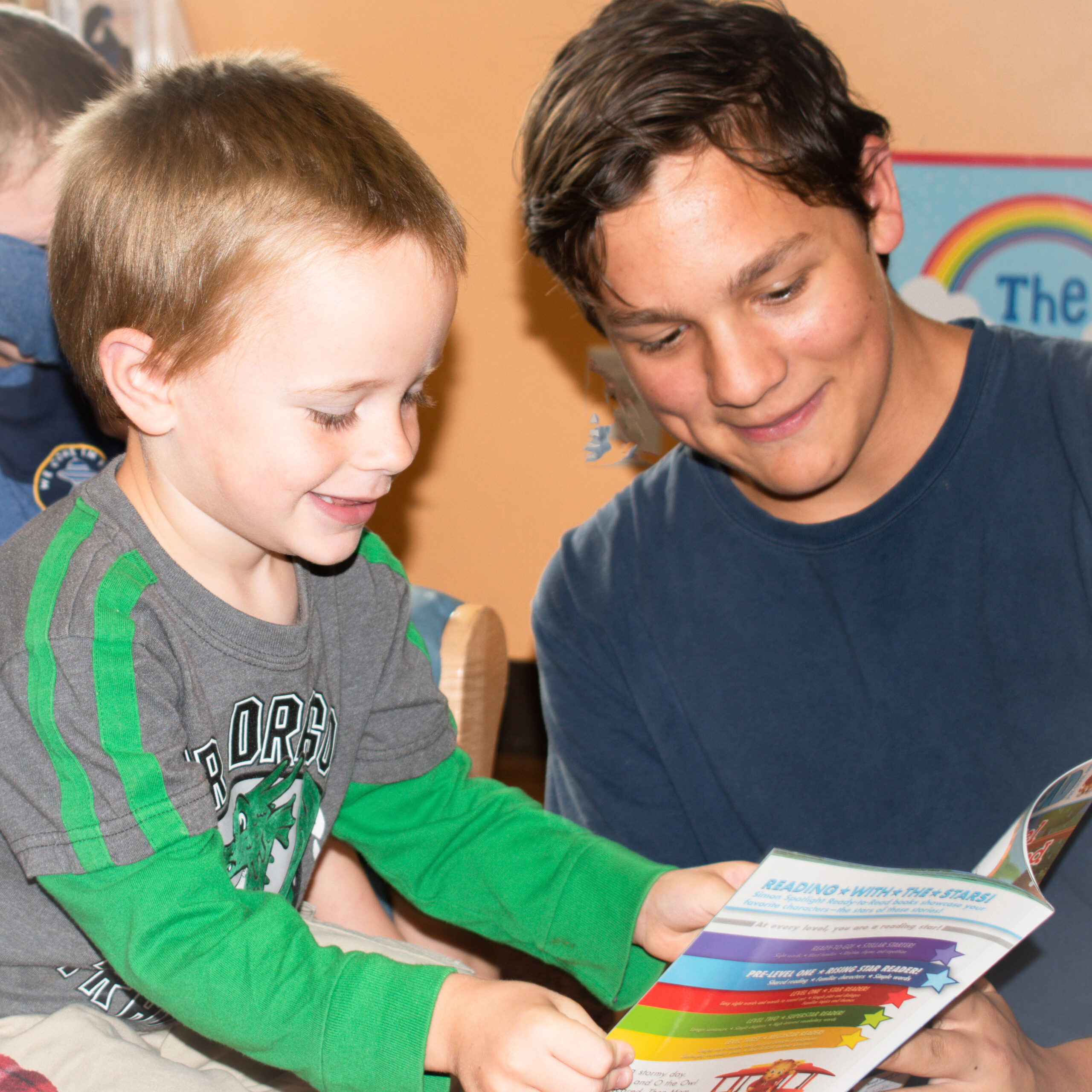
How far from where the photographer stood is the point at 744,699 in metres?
0.94

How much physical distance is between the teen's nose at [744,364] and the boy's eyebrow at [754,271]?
→ 0.10 feet

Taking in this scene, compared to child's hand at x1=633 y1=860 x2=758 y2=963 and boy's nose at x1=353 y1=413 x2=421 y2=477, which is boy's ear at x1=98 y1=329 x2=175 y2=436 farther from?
child's hand at x1=633 y1=860 x2=758 y2=963

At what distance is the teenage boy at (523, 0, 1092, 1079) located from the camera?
0.78 m

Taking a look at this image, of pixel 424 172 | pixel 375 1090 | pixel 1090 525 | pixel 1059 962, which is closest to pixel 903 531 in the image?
pixel 1090 525

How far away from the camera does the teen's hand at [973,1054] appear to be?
2.26ft

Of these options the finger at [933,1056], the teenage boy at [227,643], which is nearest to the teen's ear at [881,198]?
the teenage boy at [227,643]

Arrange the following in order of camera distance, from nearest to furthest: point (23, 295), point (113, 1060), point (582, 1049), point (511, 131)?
point (582, 1049) → point (113, 1060) → point (23, 295) → point (511, 131)

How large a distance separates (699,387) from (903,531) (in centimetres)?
22

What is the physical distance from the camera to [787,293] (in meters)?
0.78

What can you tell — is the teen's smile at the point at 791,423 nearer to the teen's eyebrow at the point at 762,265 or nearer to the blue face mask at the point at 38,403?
the teen's eyebrow at the point at 762,265

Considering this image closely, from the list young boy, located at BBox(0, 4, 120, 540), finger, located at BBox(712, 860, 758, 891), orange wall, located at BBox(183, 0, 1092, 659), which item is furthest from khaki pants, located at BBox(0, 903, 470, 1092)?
orange wall, located at BBox(183, 0, 1092, 659)

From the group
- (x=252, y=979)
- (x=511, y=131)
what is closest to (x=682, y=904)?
(x=252, y=979)

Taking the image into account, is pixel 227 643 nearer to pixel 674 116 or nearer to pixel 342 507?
pixel 342 507

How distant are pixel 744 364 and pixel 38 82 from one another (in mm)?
669
